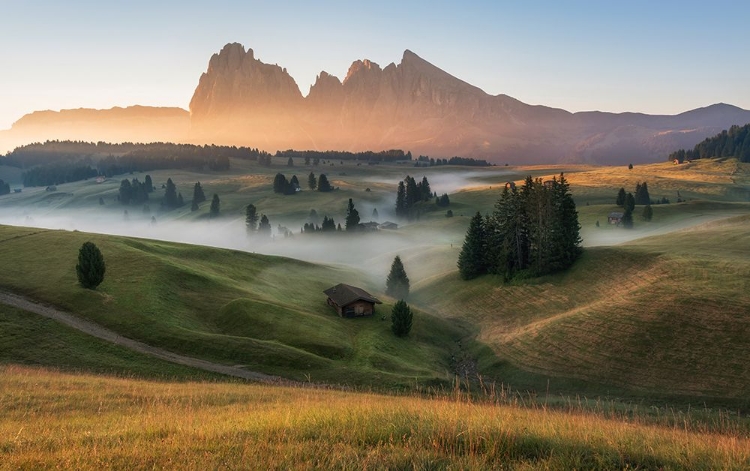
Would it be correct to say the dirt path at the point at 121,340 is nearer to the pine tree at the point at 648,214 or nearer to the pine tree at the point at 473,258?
the pine tree at the point at 473,258

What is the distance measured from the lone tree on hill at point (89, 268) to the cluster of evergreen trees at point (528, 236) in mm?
65522

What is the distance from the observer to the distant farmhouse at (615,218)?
14527 centimetres

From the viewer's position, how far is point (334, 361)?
49438 mm

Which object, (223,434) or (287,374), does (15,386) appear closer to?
(223,434)

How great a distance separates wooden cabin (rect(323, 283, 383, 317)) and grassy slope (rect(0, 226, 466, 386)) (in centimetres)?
188

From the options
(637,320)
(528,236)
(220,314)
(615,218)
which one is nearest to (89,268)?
(220,314)

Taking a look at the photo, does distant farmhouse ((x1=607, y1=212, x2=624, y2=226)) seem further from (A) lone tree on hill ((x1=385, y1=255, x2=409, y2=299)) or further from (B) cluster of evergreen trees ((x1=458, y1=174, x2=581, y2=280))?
(A) lone tree on hill ((x1=385, y1=255, x2=409, y2=299))

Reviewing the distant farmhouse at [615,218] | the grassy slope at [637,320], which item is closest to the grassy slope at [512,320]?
the grassy slope at [637,320]

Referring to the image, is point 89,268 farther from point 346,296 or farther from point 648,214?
point 648,214

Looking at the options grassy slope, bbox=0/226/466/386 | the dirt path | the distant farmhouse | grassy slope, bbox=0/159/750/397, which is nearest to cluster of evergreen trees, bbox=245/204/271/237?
grassy slope, bbox=0/159/750/397

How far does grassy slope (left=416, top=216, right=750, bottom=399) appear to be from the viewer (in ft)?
150

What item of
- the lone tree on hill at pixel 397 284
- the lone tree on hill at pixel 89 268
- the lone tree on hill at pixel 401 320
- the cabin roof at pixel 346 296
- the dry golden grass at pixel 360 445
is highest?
the dry golden grass at pixel 360 445

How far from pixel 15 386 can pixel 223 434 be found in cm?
1899

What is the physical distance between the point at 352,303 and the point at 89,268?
35508 mm
